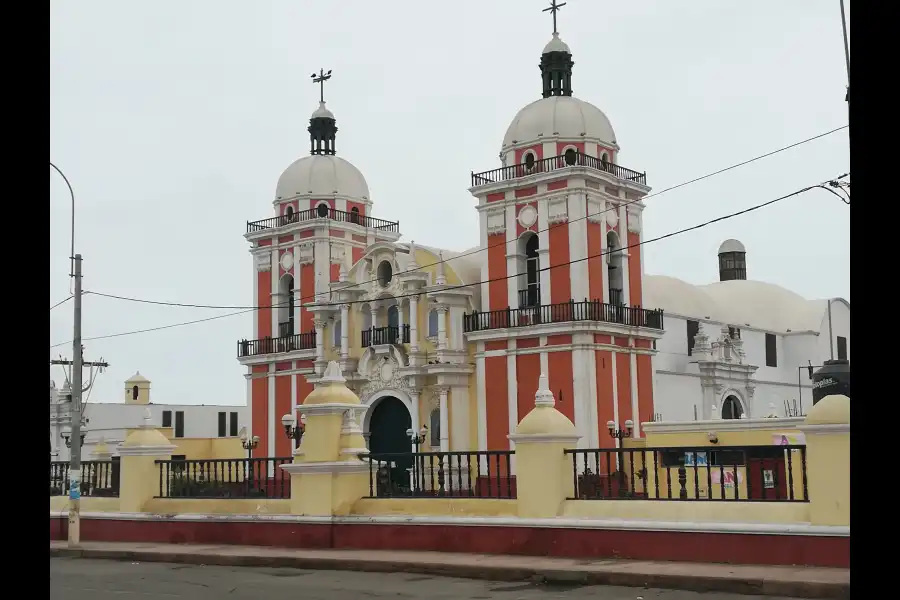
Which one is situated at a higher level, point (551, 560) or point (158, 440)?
point (158, 440)

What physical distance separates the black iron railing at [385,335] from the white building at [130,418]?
48.3 feet

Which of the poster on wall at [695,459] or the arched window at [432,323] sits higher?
the arched window at [432,323]

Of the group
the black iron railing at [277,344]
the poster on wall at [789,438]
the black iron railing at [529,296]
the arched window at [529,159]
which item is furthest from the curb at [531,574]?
the black iron railing at [277,344]

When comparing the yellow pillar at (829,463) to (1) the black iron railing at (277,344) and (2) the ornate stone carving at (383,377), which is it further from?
(1) the black iron railing at (277,344)

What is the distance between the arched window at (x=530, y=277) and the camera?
35.4 meters

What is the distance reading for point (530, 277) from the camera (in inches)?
A: 1403

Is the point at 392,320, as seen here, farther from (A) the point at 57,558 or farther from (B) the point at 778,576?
(B) the point at 778,576

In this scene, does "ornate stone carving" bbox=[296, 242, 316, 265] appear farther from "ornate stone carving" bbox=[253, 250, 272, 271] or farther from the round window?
the round window

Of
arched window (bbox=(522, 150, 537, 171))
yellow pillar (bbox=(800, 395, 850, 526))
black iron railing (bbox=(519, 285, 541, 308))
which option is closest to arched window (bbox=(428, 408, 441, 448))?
black iron railing (bbox=(519, 285, 541, 308))

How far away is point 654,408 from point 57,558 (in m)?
23.3

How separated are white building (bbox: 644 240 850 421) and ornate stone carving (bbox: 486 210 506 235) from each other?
798cm

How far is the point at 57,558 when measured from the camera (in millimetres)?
17828


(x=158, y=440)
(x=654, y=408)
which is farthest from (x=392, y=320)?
(x=158, y=440)
